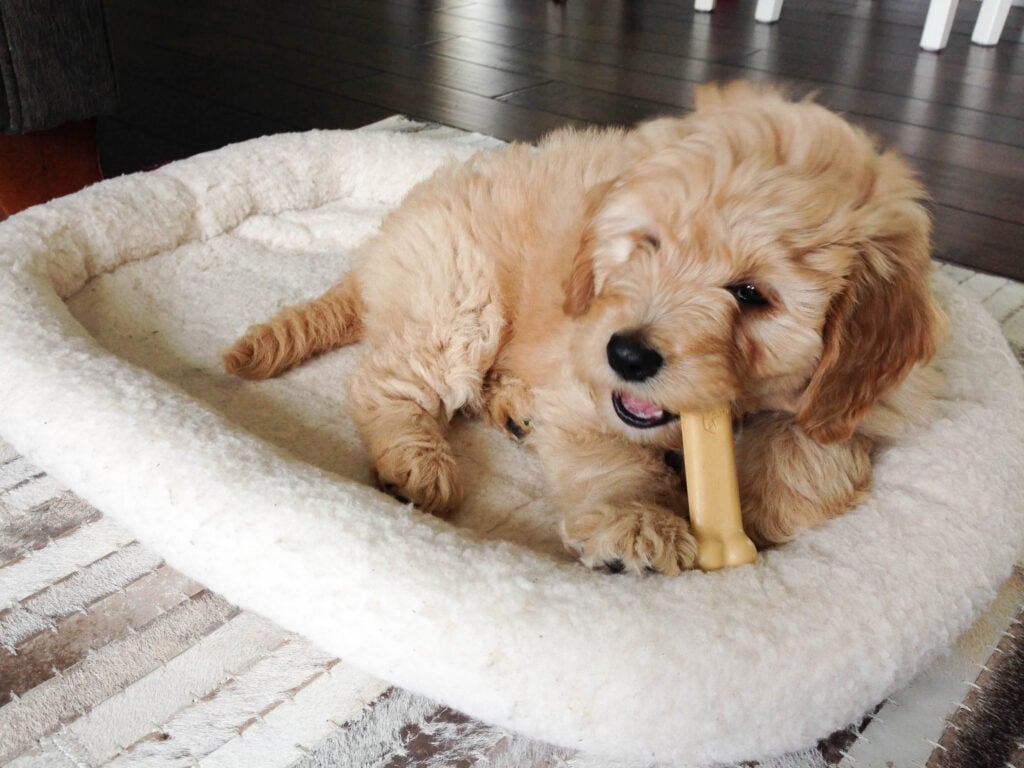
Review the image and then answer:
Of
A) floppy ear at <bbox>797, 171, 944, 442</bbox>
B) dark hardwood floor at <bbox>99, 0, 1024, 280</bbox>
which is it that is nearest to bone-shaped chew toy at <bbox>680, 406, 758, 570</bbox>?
floppy ear at <bbox>797, 171, 944, 442</bbox>

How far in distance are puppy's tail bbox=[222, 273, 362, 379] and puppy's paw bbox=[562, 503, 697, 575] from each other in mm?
852

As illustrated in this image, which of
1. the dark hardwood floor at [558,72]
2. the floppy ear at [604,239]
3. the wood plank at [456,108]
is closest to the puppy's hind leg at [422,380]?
the floppy ear at [604,239]

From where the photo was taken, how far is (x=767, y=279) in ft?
4.27

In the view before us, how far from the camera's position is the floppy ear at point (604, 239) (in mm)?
1416

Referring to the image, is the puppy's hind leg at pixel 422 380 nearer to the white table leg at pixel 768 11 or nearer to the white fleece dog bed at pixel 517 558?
the white fleece dog bed at pixel 517 558

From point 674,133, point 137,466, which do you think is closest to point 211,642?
point 137,466

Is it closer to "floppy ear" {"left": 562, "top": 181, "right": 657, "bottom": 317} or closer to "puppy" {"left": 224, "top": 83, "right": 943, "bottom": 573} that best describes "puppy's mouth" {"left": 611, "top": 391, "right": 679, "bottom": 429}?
"puppy" {"left": 224, "top": 83, "right": 943, "bottom": 573}

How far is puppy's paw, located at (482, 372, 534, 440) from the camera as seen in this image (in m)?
1.86

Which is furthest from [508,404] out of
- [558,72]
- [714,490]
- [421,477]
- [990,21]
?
A: [990,21]

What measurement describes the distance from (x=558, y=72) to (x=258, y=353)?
3.18 m

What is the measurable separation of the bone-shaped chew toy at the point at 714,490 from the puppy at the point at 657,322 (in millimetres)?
38

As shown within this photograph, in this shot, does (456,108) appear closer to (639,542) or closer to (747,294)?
(747,294)

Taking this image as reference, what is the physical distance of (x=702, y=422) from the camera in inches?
53.9

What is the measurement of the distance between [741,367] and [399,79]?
3.53 m
